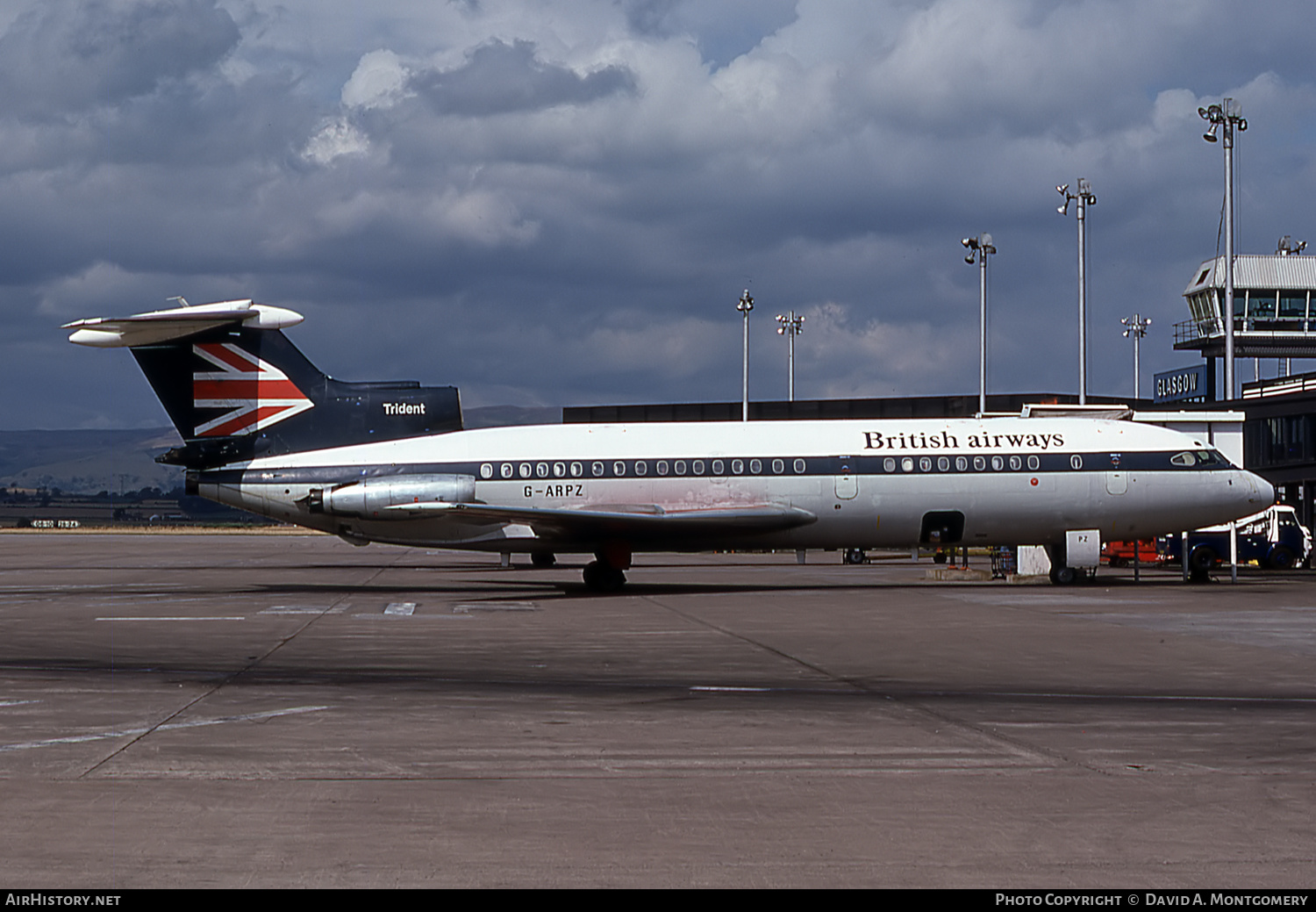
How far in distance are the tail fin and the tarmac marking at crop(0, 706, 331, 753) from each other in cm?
2030

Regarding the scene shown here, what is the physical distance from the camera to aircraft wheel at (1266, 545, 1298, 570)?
43531 mm

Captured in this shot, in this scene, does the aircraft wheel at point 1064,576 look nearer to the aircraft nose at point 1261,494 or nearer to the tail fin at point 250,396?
the aircraft nose at point 1261,494

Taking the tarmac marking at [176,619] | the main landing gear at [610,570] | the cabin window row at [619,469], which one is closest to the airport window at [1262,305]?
the cabin window row at [619,469]

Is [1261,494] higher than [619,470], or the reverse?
[619,470]

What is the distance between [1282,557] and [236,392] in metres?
32.4

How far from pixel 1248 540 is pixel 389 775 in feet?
130

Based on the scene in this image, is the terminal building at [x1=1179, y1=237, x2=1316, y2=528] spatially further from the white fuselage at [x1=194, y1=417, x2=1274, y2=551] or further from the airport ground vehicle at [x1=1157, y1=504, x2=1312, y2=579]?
the white fuselage at [x1=194, y1=417, x2=1274, y2=551]

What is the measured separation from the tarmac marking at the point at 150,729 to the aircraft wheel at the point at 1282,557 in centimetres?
3835

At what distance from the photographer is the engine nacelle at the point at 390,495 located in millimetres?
30578

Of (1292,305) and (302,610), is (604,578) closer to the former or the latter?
(302,610)

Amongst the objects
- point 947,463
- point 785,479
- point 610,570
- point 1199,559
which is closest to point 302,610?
point 610,570

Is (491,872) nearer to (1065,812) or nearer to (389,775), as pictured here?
(389,775)

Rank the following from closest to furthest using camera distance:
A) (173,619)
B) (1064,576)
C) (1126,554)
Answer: (173,619) < (1064,576) < (1126,554)

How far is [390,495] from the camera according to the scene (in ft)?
100
